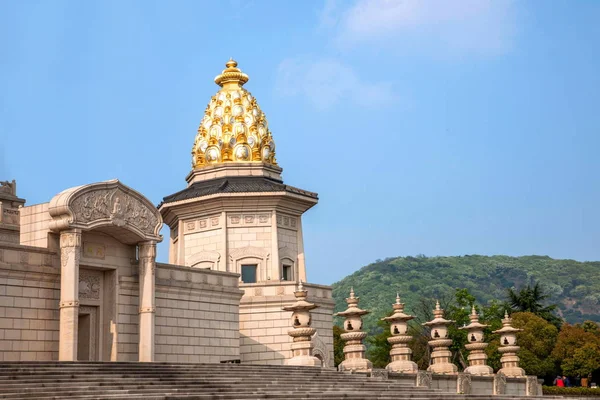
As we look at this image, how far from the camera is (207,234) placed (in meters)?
39.9

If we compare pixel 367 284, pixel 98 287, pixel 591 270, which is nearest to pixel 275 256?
pixel 98 287

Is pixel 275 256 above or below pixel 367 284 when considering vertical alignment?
below

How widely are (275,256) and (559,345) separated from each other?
97.6 ft

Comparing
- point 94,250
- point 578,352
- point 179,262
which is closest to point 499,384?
point 179,262

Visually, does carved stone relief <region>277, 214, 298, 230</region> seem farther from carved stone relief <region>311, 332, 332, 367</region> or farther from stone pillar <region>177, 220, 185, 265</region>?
carved stone relief <region>311, 332, 332, 367</region>

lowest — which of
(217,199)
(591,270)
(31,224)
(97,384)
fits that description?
(97,384)

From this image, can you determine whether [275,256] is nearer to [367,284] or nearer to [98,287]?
[98,287]

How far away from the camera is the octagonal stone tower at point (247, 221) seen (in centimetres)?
3666

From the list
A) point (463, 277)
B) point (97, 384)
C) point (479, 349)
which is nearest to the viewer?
point (97, 384)

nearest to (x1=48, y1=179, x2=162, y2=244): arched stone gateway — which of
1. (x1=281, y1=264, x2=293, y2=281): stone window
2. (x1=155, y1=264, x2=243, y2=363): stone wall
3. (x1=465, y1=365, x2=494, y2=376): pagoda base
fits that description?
(x1=155, y1=264, x2=243, y2=363): stone wall

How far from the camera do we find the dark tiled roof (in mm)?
39125

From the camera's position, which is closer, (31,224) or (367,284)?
(31,224)

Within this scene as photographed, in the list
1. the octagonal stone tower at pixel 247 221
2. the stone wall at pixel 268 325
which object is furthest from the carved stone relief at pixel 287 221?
the stone wall at pixel 268 325

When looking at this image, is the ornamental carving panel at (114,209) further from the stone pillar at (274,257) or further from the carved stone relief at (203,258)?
the stone pillar at (274,257)
